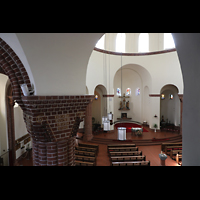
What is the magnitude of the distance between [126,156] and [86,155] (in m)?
2.31

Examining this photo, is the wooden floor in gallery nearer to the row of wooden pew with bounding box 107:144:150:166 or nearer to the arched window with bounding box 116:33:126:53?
the row of wooden pew with bounding box 107:144:150:166

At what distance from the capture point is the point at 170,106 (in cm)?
1727

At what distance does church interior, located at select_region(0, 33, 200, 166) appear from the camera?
2.56 metres

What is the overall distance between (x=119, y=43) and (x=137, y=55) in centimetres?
223

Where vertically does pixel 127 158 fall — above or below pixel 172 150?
above

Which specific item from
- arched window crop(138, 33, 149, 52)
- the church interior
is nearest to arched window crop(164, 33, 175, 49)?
the church interior

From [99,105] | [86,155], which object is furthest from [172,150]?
[99,105]

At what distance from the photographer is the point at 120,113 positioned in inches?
727

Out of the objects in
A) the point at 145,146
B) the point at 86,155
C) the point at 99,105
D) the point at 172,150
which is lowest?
the point at 145,146

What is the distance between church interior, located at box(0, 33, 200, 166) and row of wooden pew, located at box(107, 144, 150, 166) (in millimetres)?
53

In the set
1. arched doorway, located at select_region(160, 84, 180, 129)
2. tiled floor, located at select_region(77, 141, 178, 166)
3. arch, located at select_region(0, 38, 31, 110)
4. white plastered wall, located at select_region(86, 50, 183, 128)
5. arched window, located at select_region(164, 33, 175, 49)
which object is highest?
arched window, located at select_region(164, 33, 175, 49)

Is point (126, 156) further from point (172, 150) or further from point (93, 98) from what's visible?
point (93, 98)
